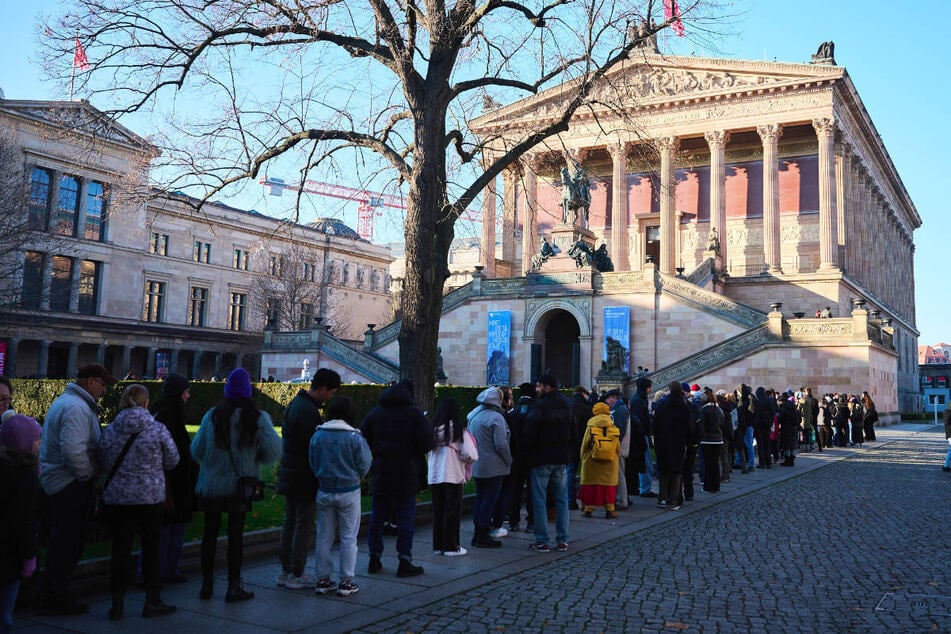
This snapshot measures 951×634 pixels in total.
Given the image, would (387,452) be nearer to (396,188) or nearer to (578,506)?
(578,506)

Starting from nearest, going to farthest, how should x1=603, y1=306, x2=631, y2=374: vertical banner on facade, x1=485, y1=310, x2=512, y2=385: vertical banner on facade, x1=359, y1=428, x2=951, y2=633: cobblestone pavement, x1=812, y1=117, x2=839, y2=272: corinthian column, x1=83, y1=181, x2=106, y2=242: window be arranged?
x1=359, y1=428, x2=951, y2=633: cobblestone pavement < x1=603, y1=306, x2=631, y2=374: vertical banner on facade < x1=485, y1=310, x2=512, y2=385: vertical banner on facade < x1=812, y1=117, x2=839, y2=272: corinthian column < x1=83, y1=181, x2=106, y2=242: window

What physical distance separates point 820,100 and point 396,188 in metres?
42.1

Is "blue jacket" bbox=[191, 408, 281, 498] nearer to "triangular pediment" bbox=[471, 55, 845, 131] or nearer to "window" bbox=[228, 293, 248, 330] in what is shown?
"triangular pediment" bbox=[471, 55, 845, 131]

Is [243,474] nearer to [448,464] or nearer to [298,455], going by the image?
[298,455]

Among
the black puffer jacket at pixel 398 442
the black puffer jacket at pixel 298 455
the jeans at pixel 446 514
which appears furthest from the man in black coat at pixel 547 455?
the black puffer jacket at pixel 298 455

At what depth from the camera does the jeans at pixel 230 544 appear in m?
7.44

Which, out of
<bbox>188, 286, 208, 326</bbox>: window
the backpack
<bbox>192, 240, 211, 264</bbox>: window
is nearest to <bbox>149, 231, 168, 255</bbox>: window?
<bbox>192, 240, 211, 264</bbox>: window

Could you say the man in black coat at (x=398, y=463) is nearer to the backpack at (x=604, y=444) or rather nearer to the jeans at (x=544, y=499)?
the jeans at (x=544, y=499)

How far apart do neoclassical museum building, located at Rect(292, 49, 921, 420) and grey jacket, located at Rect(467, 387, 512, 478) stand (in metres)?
16.7

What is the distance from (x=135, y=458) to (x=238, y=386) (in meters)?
1.08

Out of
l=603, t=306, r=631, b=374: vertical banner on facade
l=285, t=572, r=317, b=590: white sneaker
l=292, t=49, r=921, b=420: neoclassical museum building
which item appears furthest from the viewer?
l=603, t=306, r=631, b=374: vertical banner on facade

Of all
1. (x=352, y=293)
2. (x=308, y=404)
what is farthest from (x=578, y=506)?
(x=352, y=293)

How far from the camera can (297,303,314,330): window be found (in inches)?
2517

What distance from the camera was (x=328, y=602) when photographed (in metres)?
7.53
